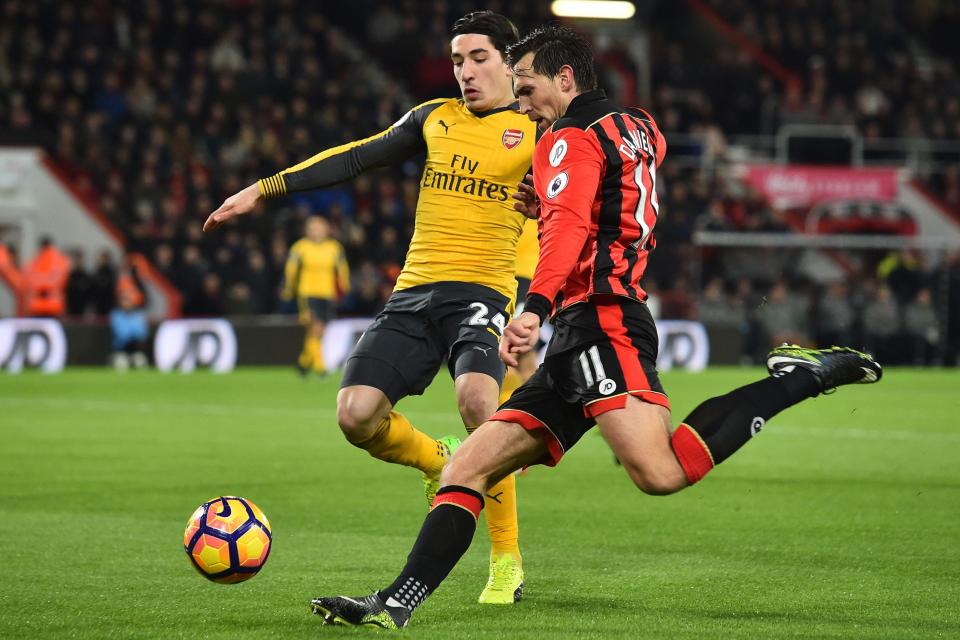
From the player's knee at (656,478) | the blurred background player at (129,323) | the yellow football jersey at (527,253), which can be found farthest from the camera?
the blurred background player at (129,323)

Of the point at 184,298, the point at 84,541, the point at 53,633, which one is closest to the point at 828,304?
the point at 184,298

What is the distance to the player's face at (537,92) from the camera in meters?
5.34

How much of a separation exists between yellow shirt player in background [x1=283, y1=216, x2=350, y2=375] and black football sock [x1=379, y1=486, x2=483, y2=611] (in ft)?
52.4

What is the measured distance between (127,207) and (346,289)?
16.8ft

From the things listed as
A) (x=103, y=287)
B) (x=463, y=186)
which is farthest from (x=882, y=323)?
(x=463, y=186)

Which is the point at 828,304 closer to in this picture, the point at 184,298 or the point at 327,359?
the point at 327,359

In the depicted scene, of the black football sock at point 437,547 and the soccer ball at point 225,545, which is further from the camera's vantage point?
the soccer ball at point 225,545

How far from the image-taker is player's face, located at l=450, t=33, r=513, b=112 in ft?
21.5

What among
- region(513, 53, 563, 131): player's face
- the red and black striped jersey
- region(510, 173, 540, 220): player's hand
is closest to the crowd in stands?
region(510, 173, 540, 220): player's hand

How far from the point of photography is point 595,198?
5273 millimetres

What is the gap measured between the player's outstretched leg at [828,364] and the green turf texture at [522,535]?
0.85 meters

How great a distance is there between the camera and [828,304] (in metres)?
25.8

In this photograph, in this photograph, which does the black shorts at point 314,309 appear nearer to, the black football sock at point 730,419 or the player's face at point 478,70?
the player's face at point 478,70

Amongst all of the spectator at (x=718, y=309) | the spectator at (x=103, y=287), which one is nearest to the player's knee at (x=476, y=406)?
the spectator at (x=103, y=287)
